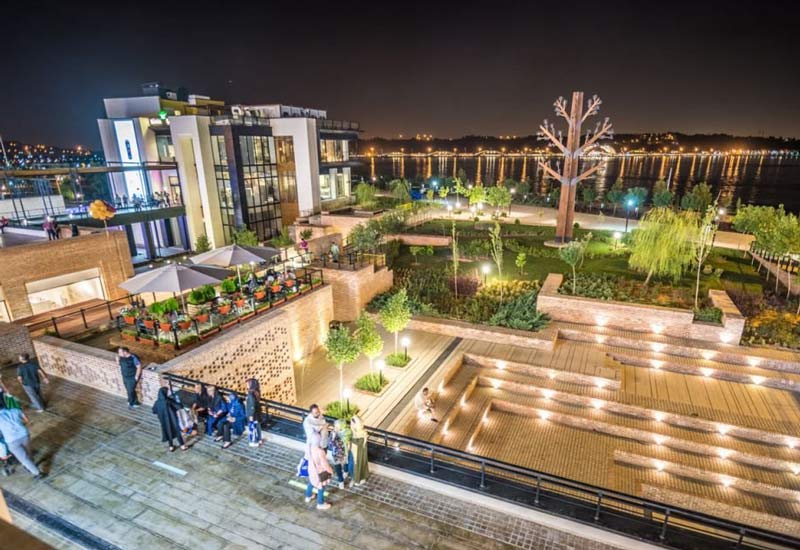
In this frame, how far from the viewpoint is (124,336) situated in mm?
11492

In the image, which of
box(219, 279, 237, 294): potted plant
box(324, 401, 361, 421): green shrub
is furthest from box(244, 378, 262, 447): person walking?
box(219, 279, 237, 294): potted plant

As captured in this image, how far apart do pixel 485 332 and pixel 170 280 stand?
33.9 feet

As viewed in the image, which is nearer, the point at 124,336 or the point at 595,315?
the point at 124,336

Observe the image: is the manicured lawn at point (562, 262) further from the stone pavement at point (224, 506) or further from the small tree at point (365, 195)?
the stone pavement at point (224, 506)

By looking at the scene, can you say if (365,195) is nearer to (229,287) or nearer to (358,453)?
(229,287)

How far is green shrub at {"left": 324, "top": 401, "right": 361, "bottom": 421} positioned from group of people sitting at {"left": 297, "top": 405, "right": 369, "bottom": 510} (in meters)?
4.83

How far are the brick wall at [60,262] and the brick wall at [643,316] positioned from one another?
16.5m

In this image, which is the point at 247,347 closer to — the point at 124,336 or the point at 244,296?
the point at 244,296

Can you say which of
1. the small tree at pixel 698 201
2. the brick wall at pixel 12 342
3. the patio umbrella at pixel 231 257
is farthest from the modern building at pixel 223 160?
the small tree at pixel 698 201

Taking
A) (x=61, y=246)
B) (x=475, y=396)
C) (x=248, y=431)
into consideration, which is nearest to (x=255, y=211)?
(x=61, y=246)

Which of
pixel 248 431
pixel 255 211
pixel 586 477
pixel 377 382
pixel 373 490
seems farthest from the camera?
pixel 255 211

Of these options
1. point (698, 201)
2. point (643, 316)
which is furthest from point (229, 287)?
point (698, 201)

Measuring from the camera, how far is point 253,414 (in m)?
7.48

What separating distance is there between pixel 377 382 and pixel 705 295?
1325 centimetres
